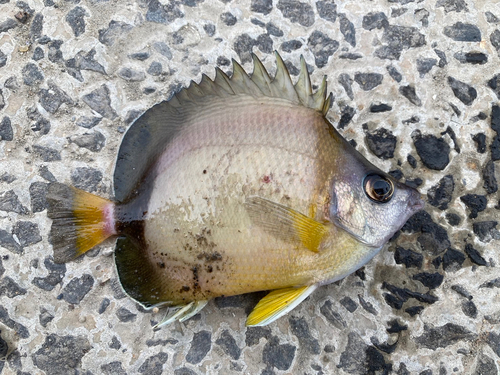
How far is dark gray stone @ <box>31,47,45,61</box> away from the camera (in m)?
2.26

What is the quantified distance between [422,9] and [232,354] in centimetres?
175

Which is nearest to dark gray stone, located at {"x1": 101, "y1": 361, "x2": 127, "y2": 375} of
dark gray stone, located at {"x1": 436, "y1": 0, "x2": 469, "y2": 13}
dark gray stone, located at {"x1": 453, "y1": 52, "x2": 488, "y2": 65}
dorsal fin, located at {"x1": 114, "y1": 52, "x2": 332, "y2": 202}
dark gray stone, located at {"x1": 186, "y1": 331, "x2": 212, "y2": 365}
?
dark gray stone, located at {"x1": 186, "y1": 331, "x2": 212, "y2": 365}

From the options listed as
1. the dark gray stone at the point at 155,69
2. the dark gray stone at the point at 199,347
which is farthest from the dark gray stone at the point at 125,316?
the dark gray stone at the point at 155,69

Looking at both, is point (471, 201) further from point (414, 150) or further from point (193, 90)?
point (193, 90)

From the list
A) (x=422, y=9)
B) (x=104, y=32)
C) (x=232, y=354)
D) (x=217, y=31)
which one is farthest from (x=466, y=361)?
(x=104, y=32)

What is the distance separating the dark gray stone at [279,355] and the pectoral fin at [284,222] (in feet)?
2.00

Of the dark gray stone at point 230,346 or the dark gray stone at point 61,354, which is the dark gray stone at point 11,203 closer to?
the dark gray stone at point 61,354

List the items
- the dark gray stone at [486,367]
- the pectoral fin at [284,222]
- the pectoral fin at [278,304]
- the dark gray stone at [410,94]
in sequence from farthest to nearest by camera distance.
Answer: the dark gray stone at [410,94] → the dark gray stone at [486,367] → the pectoral fin at [278,304] → the pectoral fin at [284,222]

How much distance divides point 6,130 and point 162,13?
0.86m

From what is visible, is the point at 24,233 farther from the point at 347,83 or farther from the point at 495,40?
the point at 495,40

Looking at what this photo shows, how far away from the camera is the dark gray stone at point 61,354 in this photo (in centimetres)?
216

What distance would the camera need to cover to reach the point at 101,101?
2.24 m

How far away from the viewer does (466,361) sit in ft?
7.02

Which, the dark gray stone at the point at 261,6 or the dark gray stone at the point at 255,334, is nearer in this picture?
the dark gray stone at the point at 255,334
